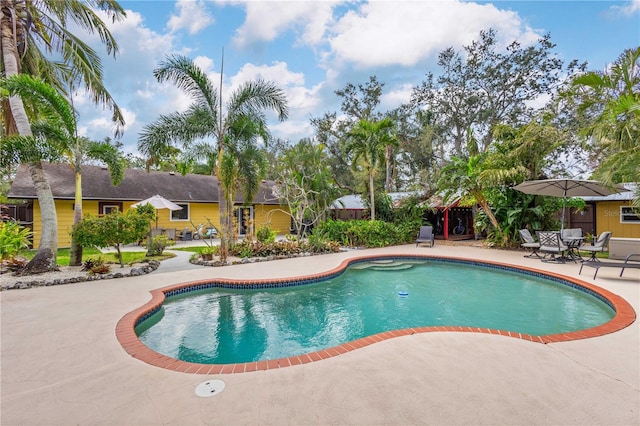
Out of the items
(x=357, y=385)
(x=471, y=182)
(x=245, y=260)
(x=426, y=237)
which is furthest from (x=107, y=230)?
(x=471, y=182)

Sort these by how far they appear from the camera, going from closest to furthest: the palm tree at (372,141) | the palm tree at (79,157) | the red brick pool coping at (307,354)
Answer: the red brick pool coping at (307,354) → the palm tree at (79,157) → the palm tree at (372,141)

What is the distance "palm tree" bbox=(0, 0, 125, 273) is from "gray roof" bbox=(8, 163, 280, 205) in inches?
185

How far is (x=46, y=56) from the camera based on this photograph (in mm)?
11016

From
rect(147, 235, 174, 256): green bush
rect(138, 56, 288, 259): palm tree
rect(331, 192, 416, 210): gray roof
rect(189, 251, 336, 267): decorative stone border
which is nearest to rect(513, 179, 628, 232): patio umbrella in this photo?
rect(331, 192, 416, 210): gray roof

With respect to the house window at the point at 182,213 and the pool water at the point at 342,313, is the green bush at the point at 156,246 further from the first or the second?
the house window at the point at 182,213

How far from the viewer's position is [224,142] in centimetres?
1138

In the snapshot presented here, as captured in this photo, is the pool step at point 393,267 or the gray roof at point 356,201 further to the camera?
the gray roof at point 356,201

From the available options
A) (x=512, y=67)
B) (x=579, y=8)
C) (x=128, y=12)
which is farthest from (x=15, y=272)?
(x=512, y=67)

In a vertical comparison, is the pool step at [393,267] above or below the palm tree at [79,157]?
below

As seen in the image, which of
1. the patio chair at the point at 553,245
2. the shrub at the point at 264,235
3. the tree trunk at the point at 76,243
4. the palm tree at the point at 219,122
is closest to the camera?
the tree trunk at the point at 76,243

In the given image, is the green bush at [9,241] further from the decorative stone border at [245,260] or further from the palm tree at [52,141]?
the decorative stone border at [245,260]

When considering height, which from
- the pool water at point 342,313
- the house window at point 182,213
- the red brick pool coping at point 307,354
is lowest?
the pool water at point 342,313

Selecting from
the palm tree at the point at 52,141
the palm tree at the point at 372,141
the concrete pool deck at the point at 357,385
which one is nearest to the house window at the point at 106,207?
the palm tree at the point at 52,141

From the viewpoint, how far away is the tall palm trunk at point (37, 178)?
8586mm
